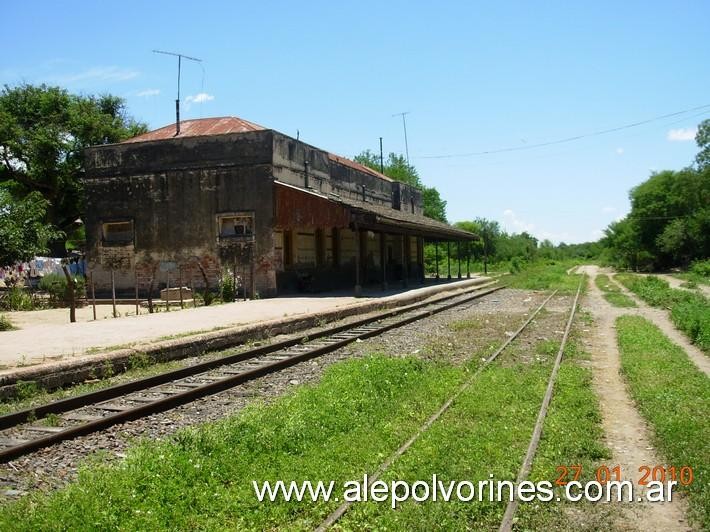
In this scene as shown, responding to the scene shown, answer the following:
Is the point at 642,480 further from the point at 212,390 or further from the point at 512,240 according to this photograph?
the point at 512,240

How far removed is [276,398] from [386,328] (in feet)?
22.6

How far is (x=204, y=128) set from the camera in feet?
86.8

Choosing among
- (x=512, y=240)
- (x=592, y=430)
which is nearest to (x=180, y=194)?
(x=592, y=430)

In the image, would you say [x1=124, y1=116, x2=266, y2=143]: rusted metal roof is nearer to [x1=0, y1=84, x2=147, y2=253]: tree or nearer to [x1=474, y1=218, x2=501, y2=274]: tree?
[x1=0, y1=84, x2=147, y2=253]: tree

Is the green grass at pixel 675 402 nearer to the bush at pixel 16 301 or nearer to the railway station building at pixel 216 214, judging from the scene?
the railway station building at pixel 216 214

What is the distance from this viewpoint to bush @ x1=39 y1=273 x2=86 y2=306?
2097 centimetres

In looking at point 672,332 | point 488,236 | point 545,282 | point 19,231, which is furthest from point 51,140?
point 488,236

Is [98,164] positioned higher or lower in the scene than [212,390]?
higher

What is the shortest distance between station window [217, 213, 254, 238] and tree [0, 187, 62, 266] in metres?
7.55

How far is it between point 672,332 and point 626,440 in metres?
9.15

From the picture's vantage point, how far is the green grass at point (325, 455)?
3.86 metres

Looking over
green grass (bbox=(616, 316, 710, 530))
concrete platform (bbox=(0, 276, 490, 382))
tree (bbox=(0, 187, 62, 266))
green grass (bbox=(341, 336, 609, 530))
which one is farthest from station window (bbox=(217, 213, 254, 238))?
green grass (bbox=(341, 336, 609, 530))

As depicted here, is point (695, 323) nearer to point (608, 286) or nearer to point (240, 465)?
point (240, 465)

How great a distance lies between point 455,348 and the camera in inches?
434
